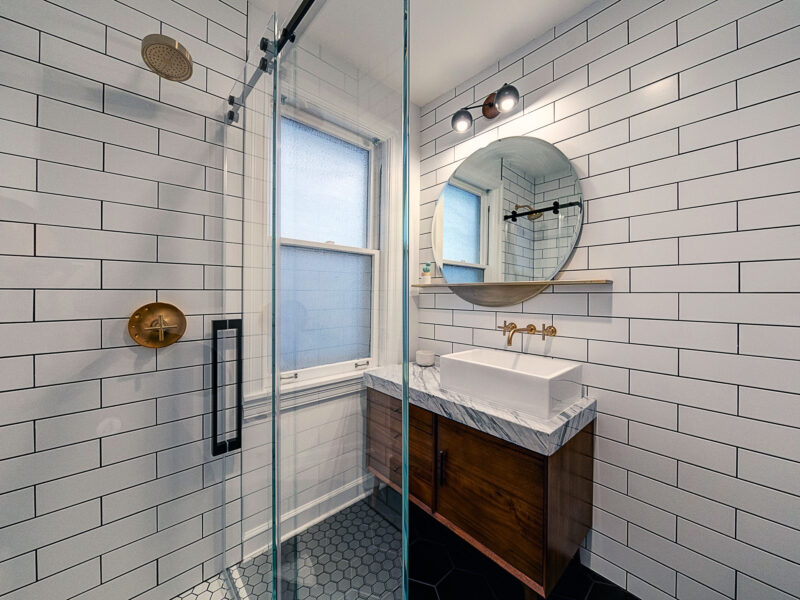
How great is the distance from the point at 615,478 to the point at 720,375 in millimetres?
619

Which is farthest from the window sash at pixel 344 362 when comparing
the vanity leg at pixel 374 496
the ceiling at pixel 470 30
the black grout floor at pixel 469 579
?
the ceiling at pixel 470 30

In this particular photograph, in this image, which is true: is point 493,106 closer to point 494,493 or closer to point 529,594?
point 494,493

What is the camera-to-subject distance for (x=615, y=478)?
4.73 feet

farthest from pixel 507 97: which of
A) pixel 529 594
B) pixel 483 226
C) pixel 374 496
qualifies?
pixel 529 594

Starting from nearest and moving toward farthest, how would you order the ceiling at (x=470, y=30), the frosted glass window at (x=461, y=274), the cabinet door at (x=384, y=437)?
the cabinet door at (x=384, y=437), the ceiling at (x=470, y=30), the frosted glass window at (x=461, y=274)

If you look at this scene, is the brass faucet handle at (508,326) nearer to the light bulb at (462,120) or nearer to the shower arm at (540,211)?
the shower arm at (540,211)

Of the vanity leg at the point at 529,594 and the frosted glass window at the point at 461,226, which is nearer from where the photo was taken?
the vanity leg at the point at 529,594

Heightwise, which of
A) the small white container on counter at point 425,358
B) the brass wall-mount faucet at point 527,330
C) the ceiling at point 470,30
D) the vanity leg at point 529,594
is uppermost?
the ceiling at point 470,30

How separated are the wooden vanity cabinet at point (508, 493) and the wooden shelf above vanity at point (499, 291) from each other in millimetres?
702

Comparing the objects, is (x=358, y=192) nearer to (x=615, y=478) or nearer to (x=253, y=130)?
(x=253, y=130)

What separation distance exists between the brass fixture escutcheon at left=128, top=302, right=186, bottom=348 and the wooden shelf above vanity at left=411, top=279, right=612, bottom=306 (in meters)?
1.37

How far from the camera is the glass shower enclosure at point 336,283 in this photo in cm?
74

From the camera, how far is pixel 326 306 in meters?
0.81

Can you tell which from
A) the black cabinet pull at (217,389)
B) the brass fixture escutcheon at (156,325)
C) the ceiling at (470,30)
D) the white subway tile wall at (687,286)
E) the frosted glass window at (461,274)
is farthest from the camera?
the frosted glass window at (461,274)
